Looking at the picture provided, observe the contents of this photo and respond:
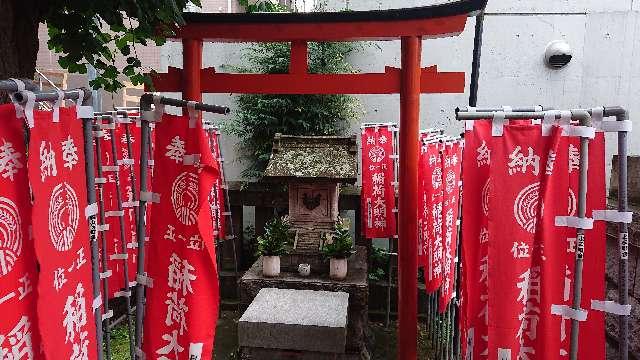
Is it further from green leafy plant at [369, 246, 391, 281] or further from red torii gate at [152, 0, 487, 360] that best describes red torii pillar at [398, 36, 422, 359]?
green leafy plant at [369, 246, 391, 281]

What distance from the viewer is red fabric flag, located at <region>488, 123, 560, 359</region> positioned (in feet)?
10.8

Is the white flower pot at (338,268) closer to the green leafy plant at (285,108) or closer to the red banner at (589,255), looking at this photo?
the green leafy plant at (285,108)

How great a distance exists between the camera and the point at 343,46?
12.7 m

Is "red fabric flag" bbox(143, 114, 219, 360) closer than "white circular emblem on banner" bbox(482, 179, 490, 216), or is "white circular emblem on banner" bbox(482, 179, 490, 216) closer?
"white circular emblem on banner" bbox(482, 179, 490, 216)

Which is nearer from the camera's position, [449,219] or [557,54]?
[449,219]

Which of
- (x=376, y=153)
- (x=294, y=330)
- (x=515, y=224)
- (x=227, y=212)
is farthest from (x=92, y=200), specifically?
(x=376, y=153)

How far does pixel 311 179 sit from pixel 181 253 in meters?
4.74

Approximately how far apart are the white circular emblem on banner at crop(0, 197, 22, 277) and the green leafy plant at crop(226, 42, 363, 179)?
953 cm

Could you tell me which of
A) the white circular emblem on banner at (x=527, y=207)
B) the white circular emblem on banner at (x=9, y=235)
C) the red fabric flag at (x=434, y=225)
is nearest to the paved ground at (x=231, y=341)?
the red fabric flag at (x=434, y=225)

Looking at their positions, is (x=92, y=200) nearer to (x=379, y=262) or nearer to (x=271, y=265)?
(x=271, y=265)

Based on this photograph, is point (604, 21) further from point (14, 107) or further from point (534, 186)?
point (14, 107)

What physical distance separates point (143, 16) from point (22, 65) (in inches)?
41.8

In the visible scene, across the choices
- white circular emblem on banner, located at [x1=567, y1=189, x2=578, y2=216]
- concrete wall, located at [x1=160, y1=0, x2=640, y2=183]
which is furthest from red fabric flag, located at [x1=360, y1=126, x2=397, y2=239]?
white circular emblem on banner, located at [x1=567, y1=189, x2=578, y2=216]

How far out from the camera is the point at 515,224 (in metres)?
3.29
